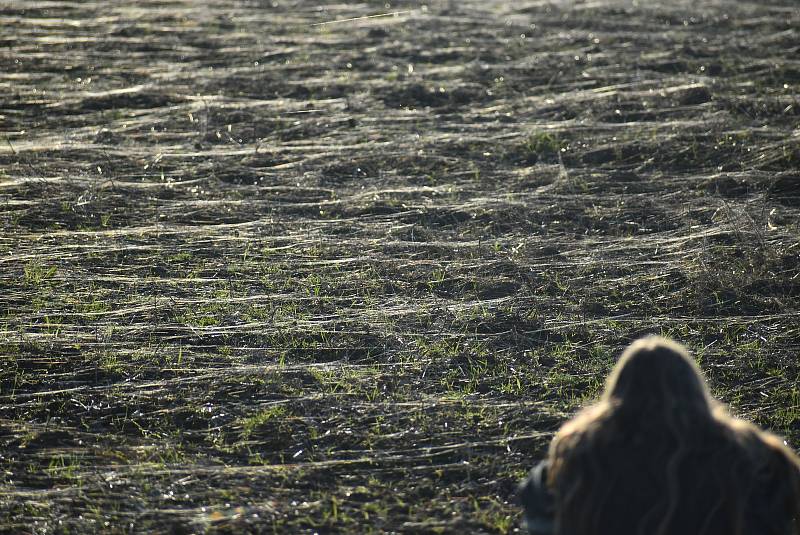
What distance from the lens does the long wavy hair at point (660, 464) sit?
2.52 metres

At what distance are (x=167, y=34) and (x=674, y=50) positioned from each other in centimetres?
459

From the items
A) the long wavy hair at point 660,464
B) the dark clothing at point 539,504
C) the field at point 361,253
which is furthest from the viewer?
the field at point 361,253

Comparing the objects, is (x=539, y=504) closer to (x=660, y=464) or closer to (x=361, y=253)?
(x=660, y=464)

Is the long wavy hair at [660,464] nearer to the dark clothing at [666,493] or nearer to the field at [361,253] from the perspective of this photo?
the dark clothing at [666,493]

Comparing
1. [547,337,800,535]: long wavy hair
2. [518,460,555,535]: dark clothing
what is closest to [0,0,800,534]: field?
[518,460,555,535]: dark clothing

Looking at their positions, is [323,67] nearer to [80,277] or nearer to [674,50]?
[674,50]

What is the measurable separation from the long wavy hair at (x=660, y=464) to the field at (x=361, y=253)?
1075mm

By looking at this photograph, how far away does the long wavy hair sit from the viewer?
8.26 feet

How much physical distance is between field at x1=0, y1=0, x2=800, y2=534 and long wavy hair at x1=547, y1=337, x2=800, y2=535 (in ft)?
3.53

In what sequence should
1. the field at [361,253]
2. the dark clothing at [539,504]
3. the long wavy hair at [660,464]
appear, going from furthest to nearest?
the field at [361,253], the dark clothing at [539,504], the long wavy hair at [660,464]

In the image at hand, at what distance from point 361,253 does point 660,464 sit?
3.27 m

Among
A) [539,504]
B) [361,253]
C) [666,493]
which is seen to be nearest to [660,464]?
[666,493]

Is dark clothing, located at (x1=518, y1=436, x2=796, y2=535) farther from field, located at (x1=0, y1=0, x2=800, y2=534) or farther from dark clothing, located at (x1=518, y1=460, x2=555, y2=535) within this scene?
field, located at (x1=0, y1=0, x2=800, y2=534)

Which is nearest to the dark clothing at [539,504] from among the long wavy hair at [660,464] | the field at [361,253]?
the long wavy hair at [660,464]
